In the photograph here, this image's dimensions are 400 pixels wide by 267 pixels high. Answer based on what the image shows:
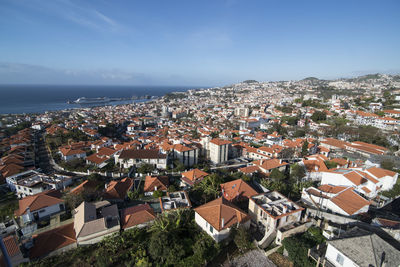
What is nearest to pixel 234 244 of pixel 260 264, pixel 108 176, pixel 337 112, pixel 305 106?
pixel 260 264

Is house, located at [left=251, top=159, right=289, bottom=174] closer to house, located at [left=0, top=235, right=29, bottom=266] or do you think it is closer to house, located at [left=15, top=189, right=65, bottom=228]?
house, located at [left=15, top=189, right=65, bottom=228]

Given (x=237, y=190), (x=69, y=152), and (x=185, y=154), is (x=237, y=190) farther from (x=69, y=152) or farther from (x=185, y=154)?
(x=69, y=152)

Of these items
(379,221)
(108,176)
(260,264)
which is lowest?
(108,176)

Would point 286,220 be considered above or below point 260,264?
above

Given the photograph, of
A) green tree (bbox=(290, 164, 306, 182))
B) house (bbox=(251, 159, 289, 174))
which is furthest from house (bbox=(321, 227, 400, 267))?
house (bbox=(251, 159, 289, 174))

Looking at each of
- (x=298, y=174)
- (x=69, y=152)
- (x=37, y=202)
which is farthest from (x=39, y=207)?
(x=298, y=174)

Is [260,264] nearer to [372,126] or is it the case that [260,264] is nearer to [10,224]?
[10,224]

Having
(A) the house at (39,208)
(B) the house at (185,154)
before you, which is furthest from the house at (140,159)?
(A) the house at (39,208)
